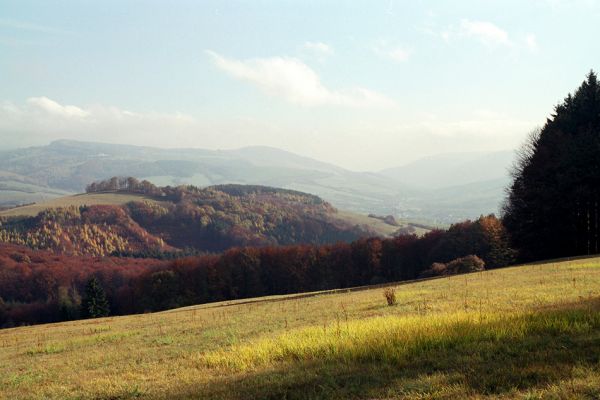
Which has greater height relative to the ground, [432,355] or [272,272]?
[432,355]

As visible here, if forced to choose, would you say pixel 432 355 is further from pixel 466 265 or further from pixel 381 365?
pixel 466 265

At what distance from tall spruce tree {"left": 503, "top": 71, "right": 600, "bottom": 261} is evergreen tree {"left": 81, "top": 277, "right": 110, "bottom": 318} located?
99.5m

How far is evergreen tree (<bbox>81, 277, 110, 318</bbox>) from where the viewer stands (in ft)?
374

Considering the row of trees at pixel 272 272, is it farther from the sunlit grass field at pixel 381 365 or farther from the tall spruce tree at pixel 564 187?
the sunlit grass field at pixel 381 365

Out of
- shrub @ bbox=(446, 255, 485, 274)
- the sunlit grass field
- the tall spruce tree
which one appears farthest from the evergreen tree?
the sunlit grass field

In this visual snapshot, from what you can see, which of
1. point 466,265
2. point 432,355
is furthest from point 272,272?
point 432,355

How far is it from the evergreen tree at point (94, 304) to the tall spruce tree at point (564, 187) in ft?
326

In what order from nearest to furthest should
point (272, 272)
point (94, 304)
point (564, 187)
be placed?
point (564, 187) → point (94, 304) → point (272, 272)

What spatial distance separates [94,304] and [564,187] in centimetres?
10803

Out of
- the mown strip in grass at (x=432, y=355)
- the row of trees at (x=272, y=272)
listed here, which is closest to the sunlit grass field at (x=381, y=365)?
the mown strip in grass at (x=432, y=355)

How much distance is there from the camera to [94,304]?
115 m

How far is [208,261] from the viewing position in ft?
484

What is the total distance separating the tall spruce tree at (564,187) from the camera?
5038 centimetres

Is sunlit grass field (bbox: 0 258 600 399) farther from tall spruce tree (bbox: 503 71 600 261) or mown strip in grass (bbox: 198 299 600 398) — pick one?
tall spruce tree (bbox: 503 71 600 261)
